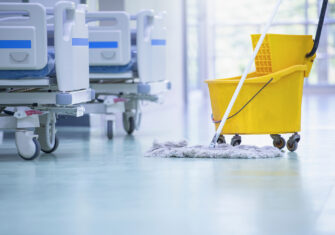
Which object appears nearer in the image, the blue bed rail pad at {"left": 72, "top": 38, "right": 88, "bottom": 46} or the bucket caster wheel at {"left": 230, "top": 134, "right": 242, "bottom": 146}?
the blue bed rail pad at {"left": 72, "top": 38, "right": 88, "bottom": 46}

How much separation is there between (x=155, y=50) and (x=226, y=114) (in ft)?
5.05

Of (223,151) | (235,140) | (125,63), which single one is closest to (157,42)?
(125,63)

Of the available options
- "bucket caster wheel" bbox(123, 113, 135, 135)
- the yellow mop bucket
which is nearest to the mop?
the yellow mop bucket

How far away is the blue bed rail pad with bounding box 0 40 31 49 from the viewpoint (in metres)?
3.86

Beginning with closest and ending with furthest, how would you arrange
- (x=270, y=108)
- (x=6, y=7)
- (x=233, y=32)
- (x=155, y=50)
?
1. (x=6, y=7)
2. (x=270, y=108)
3. (x=155, y=50)
4. (x=233, y=32)

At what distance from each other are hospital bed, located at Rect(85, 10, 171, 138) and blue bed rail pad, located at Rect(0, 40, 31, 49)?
3.46 feet

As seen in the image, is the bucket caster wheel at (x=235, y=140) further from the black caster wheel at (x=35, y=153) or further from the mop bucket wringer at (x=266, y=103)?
the black caster wheel at (x=35, y=153)

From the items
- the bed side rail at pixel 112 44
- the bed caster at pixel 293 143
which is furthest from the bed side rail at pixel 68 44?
the bed caster at pixel 293 143

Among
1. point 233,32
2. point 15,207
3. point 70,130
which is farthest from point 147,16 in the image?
point 233,32

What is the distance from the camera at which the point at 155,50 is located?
548 cm

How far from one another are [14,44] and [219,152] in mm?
1157

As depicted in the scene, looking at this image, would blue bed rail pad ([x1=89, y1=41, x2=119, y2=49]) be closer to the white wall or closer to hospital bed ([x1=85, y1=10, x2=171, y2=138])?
hospital bed ([x1=85, y1=10, x2=171, y2=138])

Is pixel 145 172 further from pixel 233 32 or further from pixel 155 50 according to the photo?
pixel 233 32

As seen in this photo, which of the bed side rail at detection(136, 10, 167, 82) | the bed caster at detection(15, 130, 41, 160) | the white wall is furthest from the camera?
the white wall
